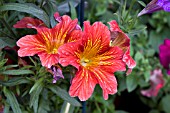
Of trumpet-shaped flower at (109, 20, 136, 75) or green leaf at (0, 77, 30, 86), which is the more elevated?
trumpet-shaped flower at (109, 20, 136, 75)

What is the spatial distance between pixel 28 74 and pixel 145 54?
0.64 m

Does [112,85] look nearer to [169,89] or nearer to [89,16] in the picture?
[89,16]

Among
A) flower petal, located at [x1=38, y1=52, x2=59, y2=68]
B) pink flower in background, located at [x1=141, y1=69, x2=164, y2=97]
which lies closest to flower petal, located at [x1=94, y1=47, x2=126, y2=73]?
flower petal, located at [x1=38, y1=52, x2=59, y2=68]

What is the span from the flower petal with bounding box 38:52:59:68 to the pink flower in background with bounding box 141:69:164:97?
0.79 metres

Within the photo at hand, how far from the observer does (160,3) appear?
0.85 metres

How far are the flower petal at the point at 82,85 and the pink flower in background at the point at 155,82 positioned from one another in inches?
29.4

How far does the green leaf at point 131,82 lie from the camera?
4.52 feet

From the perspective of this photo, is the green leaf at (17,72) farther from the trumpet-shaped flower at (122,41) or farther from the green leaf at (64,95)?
the trumpet-shaped flower at (122,41)

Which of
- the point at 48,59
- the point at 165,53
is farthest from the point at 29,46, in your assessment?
the point at 165,53

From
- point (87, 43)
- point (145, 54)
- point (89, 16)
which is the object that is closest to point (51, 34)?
point (87, 43)

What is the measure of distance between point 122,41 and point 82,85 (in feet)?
0.48

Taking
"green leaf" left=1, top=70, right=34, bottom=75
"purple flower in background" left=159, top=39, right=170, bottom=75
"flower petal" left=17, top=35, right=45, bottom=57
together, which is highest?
"flower petal" left=17, top=35, right=45, bottom=57

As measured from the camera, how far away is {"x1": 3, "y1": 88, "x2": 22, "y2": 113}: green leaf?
914 mm

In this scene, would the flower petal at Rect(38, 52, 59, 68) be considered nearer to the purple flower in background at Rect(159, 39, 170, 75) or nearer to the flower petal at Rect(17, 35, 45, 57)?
the flower petal at Rect(17, 35, 45, 57)
